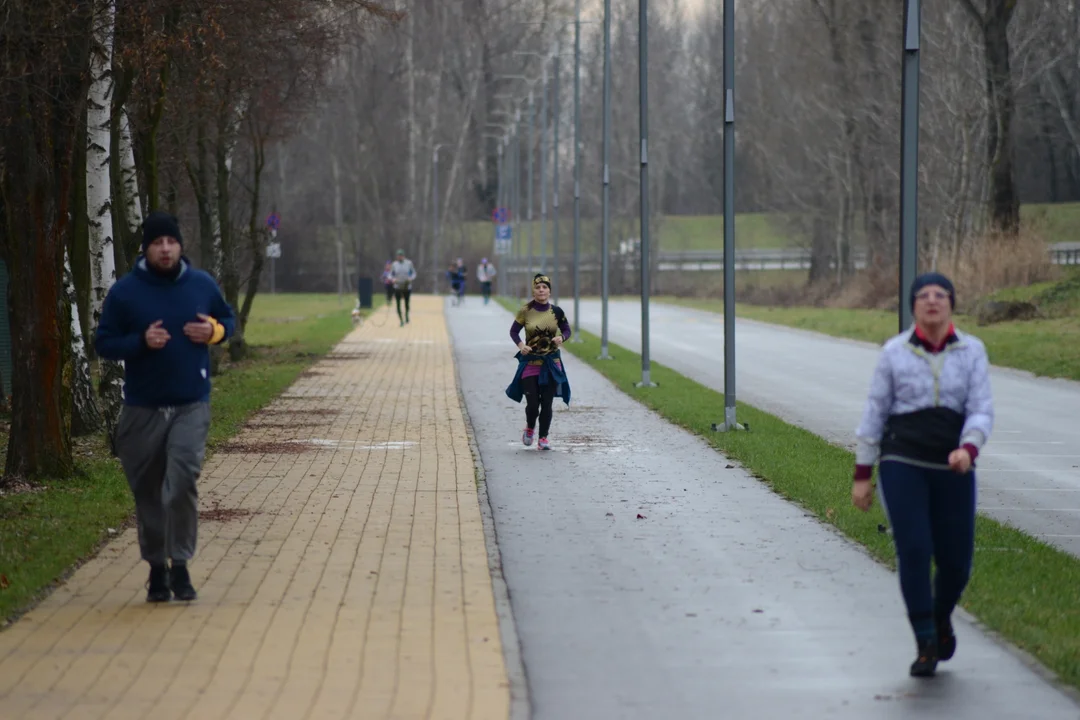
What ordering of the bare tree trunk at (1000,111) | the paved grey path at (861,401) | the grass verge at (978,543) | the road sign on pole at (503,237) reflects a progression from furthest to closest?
1. the road sign on pole at (503,237)
2. the bare tree trunk at (1000,111)
3. the paved grey path at (861,401)
4. the grass verge at (978,543)

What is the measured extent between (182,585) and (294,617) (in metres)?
0.70

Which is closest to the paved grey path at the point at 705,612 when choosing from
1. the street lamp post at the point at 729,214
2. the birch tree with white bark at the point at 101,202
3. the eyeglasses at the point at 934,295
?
the eyeglasses at the point at 934,295

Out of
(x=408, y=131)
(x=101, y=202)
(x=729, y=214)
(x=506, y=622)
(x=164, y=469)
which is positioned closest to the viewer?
(x=506, y=622)

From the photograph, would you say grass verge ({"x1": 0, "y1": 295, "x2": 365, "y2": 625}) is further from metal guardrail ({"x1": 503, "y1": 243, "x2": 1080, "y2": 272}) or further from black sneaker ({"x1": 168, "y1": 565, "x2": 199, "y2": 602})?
metal guardrail ({"x1": 503, "y1": 243, "x2": 1080, "y2": 272})

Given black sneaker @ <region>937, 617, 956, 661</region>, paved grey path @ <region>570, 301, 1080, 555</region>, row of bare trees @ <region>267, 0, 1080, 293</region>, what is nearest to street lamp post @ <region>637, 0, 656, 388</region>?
paved grey path @ <region>570, 301, 1080, 555</region>

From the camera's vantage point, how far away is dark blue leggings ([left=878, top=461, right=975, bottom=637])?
695 cm

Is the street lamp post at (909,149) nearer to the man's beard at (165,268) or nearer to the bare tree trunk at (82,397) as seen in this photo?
the man's beard at (165,268)

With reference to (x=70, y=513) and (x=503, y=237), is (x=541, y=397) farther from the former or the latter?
(x=503, y=237)

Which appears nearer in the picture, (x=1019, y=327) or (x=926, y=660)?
(x=926, y=660)

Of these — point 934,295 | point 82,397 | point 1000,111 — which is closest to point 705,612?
point 934,295

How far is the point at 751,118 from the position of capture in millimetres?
75375

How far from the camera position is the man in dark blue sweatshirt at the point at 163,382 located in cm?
821

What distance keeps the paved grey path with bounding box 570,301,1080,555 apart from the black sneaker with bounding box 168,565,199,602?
5.28 m

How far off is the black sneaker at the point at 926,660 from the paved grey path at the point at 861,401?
3.98 metres
